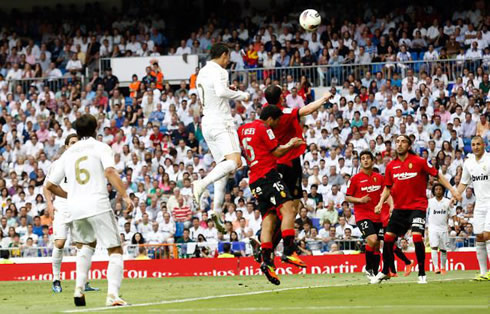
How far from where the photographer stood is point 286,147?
1466cm

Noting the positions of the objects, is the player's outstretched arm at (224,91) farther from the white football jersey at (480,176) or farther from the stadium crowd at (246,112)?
the stadium crowd at (246,112)

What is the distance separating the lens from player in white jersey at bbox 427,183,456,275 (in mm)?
22578

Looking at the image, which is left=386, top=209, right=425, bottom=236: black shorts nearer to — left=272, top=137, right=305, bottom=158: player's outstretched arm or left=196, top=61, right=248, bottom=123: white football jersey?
left=272, top=137, right=305, bottom=158: player's outstretched arm

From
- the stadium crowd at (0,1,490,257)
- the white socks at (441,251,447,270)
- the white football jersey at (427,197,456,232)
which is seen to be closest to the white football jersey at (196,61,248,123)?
the white socks at (441,251,447,270)

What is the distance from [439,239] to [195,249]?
6419 millimetres

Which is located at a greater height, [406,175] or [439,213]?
[406,175]

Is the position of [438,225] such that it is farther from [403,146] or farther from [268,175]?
[268,175]

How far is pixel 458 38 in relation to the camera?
32.2 meters

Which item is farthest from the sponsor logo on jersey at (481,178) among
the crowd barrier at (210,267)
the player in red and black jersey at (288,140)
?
the crowd barrier at (210,267)

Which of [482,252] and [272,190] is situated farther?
[482,252]

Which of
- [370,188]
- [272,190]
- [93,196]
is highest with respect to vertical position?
[93,196]

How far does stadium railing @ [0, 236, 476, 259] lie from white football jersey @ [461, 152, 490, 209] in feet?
24.1

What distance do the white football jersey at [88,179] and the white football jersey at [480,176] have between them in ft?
24.8

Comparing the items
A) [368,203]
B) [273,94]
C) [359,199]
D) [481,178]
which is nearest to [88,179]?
[273,94]
